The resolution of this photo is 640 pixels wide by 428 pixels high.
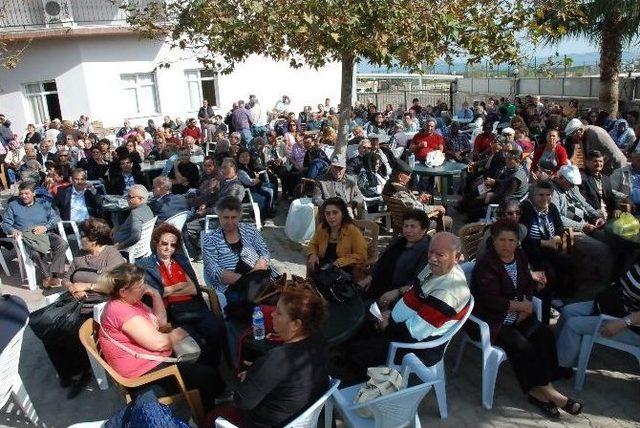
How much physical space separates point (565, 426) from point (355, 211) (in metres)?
4.05

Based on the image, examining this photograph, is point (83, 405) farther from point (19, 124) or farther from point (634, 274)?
point (19, 124)

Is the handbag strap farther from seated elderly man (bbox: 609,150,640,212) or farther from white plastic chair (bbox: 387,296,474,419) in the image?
seated elderly man (bbox: 609,150,640,212)

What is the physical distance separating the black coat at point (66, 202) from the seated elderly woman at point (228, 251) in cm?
315

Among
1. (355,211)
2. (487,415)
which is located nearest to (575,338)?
(487,415)

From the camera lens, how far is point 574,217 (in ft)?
18.1

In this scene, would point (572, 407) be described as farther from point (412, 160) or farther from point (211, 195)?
point (412, 160)

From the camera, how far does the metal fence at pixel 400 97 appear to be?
21.9m

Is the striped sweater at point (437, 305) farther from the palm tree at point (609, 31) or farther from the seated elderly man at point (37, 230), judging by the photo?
the palm tree at point (609, 31)

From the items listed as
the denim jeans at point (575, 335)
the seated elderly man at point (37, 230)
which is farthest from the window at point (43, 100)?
the denim jeans at point (575, 335)

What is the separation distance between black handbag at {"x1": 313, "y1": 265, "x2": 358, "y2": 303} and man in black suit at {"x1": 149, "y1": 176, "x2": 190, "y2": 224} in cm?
299

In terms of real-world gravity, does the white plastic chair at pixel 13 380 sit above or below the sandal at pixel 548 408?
above

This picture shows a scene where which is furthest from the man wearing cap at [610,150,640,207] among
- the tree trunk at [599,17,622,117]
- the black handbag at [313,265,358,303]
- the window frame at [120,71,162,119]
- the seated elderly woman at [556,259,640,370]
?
the window frame at [120,71,162,119]

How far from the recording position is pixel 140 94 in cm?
1758

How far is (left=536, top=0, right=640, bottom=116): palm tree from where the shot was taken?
1098cm
